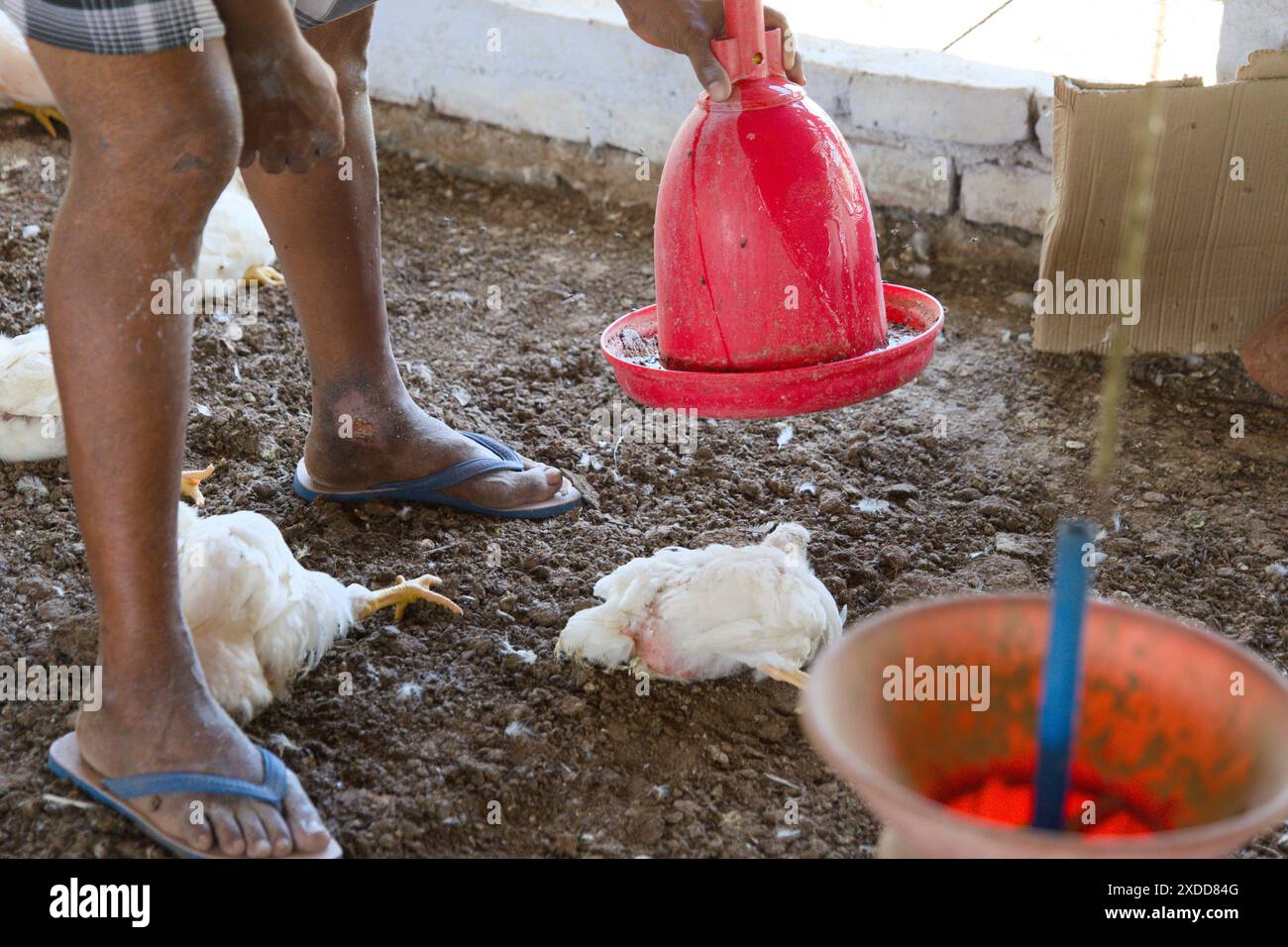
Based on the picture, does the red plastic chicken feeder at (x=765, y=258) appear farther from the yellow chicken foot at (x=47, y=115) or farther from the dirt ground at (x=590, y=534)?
the yellow chicken foot at (x=47, y=115)

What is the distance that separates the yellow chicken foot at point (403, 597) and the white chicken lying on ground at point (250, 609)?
0.05 meters

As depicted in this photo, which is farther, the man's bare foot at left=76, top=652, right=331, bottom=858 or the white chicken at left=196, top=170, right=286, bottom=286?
the white chicken at left=196, top=170, right=286, bottom=286

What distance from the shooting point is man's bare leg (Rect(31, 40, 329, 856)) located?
133 cm

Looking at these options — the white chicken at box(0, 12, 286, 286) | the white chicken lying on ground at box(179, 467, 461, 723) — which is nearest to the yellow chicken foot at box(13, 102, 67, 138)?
the white chicken at box(0, 12, 286, 286)

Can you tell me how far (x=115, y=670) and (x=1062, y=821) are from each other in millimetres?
1106

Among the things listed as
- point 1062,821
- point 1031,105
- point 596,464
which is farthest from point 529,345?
point 1062,821

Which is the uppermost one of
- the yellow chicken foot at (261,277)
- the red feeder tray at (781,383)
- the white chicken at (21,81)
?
the white chicken at (21,81)

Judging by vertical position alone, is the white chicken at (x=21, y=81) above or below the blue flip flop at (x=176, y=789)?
above

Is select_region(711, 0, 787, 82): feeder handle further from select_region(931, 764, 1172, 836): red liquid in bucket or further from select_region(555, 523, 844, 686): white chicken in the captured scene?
select_region(931, 764, 1172, 836): red liquid in bucket

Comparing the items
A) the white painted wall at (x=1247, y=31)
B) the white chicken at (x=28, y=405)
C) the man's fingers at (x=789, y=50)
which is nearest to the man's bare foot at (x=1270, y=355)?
the white painted wall at (x=1247, y=31)

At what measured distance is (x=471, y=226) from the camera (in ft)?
11.5

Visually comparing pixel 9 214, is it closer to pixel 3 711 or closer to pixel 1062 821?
pixel 3 711

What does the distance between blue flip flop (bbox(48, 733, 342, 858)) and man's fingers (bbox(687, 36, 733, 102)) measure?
1.09 metres

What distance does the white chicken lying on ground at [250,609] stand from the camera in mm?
1689
